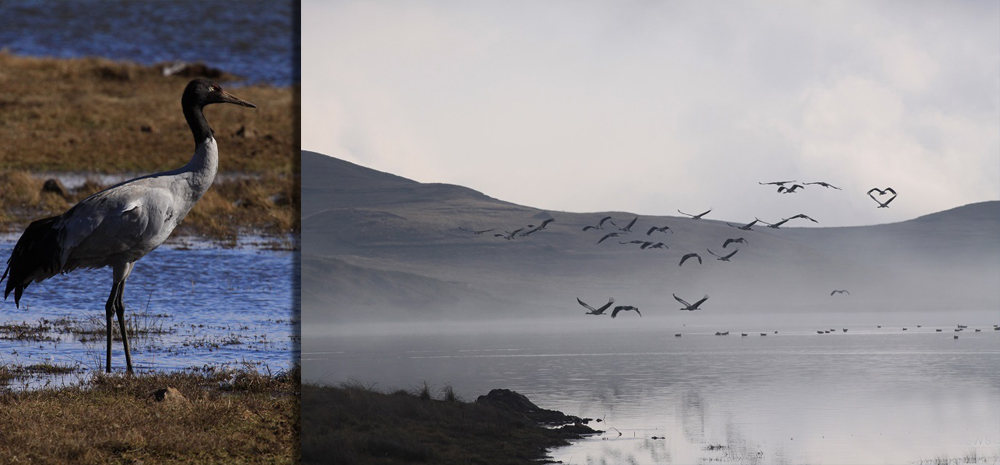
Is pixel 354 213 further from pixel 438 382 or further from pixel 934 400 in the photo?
pixel 934 400

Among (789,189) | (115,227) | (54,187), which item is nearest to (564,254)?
(54,187)

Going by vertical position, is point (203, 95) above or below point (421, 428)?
above

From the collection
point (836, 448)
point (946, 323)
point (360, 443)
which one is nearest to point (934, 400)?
point (836, 448)

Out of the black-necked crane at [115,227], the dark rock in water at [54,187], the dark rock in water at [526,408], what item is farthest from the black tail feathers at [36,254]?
the dark rock in water at [54,187]

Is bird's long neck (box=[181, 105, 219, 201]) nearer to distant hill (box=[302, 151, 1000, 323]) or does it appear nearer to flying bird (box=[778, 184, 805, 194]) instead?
distant hill (box=[302, 151, 1000, 323])

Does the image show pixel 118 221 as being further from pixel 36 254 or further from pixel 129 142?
pixel 129 142

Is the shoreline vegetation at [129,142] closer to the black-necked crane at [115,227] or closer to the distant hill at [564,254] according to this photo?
the distant hill at [564,254]
